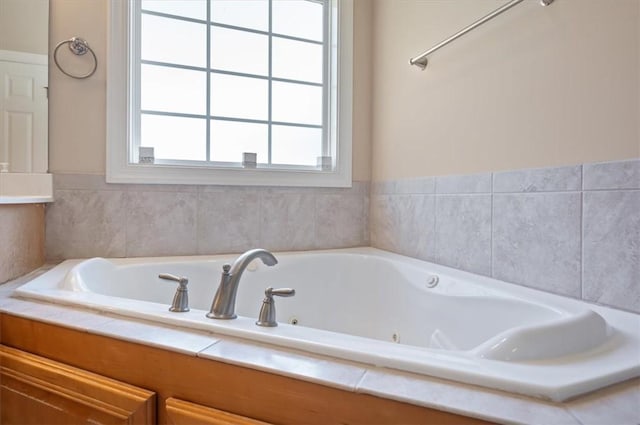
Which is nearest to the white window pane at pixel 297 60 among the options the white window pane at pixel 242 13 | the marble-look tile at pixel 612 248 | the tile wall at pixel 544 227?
the white window pane at pixel 242 13

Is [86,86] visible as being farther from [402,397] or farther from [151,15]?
[402,397]

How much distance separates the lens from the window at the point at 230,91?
69.2 inches

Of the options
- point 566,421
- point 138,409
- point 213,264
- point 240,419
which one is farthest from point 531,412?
point 213,264

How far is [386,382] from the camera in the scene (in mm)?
593

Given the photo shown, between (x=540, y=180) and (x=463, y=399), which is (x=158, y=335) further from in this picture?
(x=540, y=180)

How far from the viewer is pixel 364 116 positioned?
214 centimetres

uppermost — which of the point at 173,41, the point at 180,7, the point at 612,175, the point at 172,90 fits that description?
the point at 180,7

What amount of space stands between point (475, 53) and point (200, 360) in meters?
1.40

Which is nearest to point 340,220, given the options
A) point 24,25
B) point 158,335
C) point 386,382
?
point 158,335

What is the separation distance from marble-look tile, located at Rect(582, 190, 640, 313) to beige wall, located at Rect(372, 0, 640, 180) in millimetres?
119

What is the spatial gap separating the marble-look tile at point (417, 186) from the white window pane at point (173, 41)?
1.18m

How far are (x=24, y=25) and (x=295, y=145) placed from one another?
1300mm

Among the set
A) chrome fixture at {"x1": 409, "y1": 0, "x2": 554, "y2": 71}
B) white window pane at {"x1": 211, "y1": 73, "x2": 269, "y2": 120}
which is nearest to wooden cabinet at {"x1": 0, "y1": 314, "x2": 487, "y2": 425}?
chrome fixture at {"x1": 409, "y1": 0, "x2": 554, "y2": 71}

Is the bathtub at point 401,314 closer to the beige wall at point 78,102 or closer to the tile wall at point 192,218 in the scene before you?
the tile wall at point 192,218
